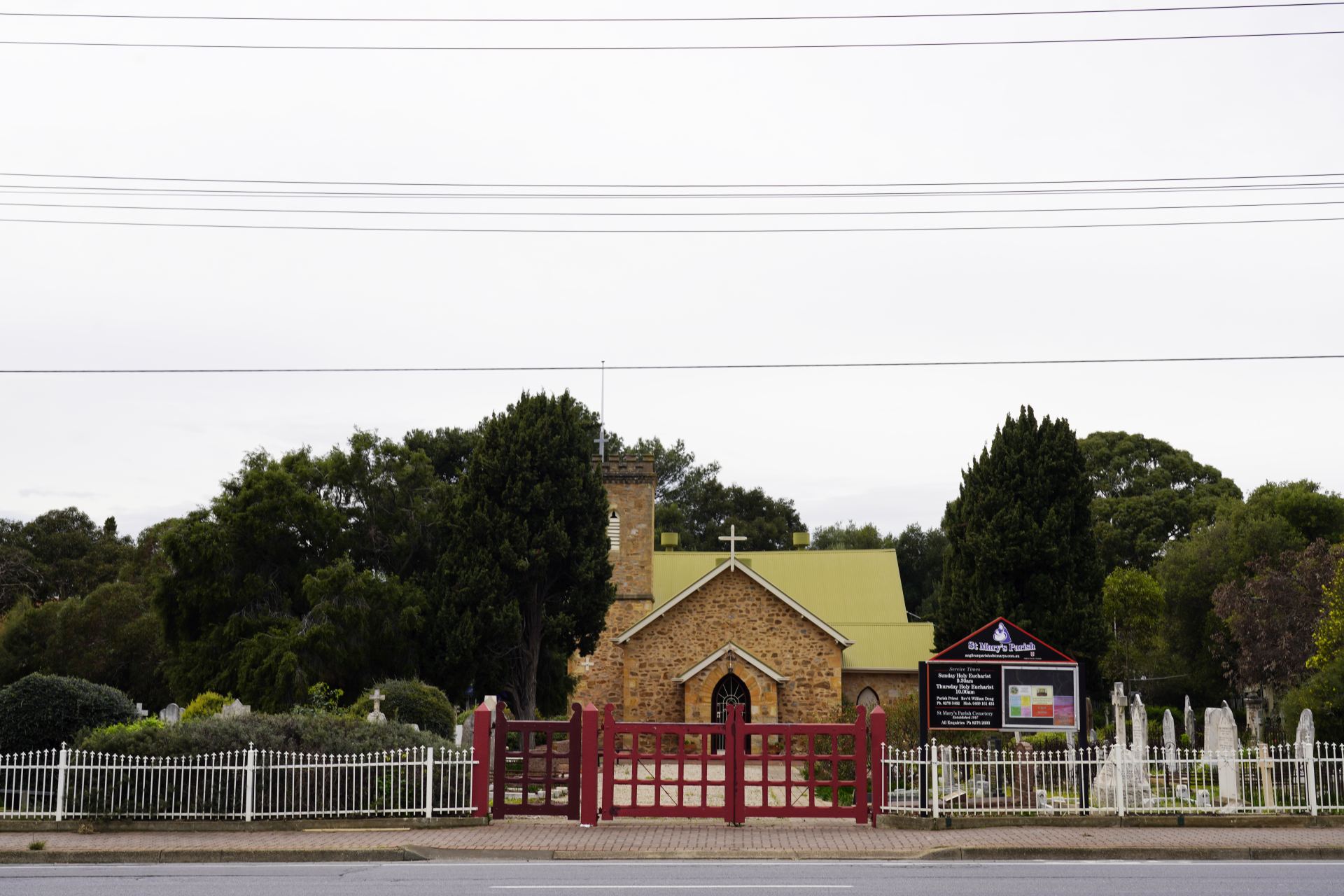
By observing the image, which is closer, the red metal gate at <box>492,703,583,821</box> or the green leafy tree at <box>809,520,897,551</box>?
the red metal gate at <box>492,703,583,821</box>

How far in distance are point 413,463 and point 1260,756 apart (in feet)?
88.5

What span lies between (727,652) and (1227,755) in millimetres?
18547

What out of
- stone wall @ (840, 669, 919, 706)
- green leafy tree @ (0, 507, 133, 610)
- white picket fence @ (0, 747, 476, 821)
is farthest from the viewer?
green leafy tree @ (0, 507, 133, 610)

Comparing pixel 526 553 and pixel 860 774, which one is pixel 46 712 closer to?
pixel 860 774

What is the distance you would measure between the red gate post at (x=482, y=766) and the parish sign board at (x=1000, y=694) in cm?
673

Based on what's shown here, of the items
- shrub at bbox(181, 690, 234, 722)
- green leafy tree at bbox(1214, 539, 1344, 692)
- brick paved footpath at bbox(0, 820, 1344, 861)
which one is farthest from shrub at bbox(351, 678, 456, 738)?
green leafy tree at bbox(1214, 539, 1344, 692)

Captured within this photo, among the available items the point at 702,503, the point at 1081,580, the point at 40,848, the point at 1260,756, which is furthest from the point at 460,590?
the point at 702,503

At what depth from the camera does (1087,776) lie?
18.8m

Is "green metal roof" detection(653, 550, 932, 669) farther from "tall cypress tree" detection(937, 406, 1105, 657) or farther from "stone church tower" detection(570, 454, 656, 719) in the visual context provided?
"tall cypress tree" detection(937, 406, 1105, 657)

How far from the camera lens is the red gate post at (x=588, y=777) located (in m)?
17.8

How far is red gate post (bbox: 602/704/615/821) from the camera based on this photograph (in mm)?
17859

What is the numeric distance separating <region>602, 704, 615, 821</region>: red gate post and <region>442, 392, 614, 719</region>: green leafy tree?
17095 millimetres

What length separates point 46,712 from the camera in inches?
830

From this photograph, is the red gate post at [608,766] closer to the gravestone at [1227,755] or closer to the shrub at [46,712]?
the gravestone at [1227,755]
